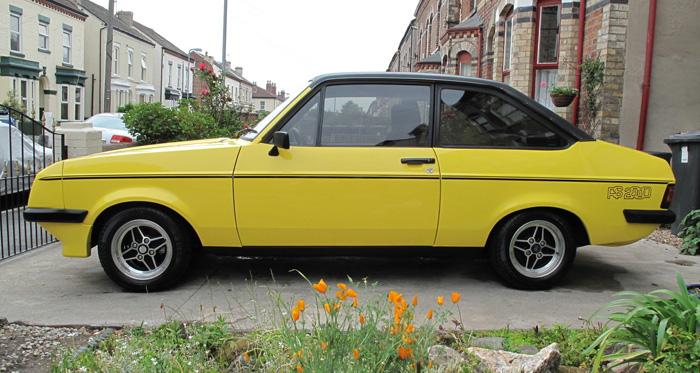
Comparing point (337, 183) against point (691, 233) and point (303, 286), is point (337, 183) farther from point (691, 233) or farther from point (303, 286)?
point (691, 233)

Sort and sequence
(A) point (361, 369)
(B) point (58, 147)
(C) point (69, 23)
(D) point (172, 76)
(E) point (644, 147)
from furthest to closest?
(D) point (172, 76)
(C) point (69, 23)
(B) point (58, 147)
(E) point (644, 147)
(A) point (361, 369)

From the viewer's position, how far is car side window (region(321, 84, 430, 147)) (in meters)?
4.82

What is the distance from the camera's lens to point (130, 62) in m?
43.1

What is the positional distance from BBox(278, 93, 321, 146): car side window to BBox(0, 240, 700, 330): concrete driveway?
3.74 feet

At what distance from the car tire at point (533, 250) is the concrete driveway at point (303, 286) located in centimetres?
13

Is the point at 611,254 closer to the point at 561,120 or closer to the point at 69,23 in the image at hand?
the point at 561,120

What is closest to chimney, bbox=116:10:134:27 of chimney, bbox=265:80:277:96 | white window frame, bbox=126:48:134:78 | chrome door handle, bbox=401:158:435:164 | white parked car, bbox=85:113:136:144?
white window frame, bbox=126:48:134:78

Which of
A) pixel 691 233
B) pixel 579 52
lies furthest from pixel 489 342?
pixel 579 52

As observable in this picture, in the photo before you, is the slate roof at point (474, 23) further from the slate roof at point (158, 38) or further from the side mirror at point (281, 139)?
the slate roof at point (158, 38)

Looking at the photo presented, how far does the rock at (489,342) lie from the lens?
11.0 ft

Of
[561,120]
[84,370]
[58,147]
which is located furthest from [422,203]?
[58,147]

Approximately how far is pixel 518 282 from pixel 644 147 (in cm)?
589

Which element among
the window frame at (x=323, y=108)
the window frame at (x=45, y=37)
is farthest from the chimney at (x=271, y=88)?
the window frame at (x=323, y=108)

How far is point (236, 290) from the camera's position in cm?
478
